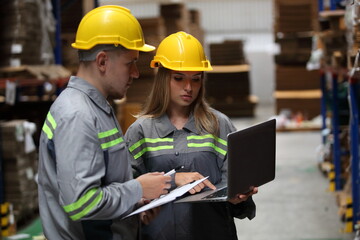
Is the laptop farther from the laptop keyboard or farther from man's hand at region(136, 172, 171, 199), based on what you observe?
man's hand at region(136, 172, 171, 199)

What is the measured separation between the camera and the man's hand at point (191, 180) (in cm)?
317

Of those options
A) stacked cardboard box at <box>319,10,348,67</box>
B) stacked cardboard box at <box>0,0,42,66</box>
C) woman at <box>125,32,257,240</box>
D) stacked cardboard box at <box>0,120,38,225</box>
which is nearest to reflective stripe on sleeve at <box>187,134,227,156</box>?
woman at <box>125,32,257,240</box>

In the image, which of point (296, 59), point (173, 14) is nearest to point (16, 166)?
point (173, 14)

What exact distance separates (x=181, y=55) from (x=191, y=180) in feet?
2.56

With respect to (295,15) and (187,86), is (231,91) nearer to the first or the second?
(295,15)

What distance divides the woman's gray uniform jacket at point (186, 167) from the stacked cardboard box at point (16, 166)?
14.4 feet

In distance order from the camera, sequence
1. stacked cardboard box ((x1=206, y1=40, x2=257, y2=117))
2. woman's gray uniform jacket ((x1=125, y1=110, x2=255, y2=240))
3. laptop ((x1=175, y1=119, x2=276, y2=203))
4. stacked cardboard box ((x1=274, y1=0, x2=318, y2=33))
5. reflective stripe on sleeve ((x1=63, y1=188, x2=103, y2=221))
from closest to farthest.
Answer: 1. reflective stripe on sleeve ((x1=63, y1=188, x2=103, y2=221))
2. laptop ((x1=175, y1=119, x2=276, y2=203))
3. woman's gray uniform jacket ((x1=125, y1=110, x2=255, y2=240))
4. stacked cardboard box ((x1=274, y1=0, x2=318, y2=33))
5. stacked cardboard box ((x1=206, y1=40, x2=257, y2=117))

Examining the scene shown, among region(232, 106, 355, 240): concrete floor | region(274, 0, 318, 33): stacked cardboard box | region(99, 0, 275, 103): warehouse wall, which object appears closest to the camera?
region(232, 106, 355, 240): concrete floor

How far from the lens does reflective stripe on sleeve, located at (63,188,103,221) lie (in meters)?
2.43

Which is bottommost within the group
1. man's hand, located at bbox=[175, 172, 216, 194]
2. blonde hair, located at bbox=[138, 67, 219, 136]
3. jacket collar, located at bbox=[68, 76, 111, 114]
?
man's hand, located at bbox=[175, 172, 216, 194]

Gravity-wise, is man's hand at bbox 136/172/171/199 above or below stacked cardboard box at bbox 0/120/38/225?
above

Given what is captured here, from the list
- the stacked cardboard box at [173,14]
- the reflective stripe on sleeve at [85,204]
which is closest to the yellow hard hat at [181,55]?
the reflective stripe on sleeve at [85,204]

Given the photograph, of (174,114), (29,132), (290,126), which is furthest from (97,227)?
(290,126)

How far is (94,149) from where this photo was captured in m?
2.48
